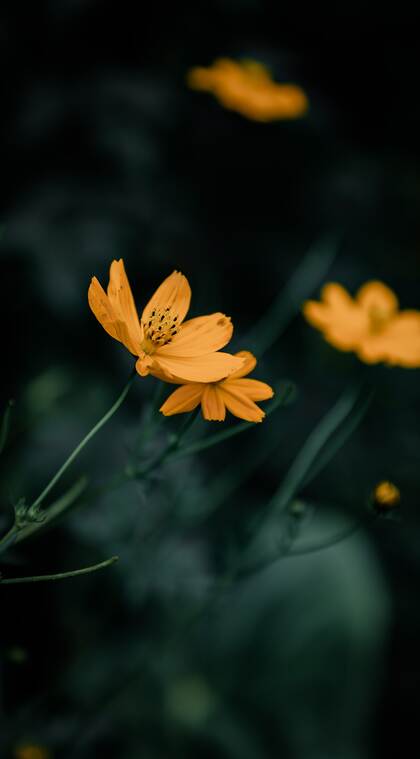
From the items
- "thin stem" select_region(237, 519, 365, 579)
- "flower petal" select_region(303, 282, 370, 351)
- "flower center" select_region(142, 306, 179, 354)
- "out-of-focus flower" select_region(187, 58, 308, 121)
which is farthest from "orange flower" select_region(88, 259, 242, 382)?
"out-of-focus flower" select_region(187, 58, 308, 121)

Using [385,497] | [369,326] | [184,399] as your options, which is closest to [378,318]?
[369,326]

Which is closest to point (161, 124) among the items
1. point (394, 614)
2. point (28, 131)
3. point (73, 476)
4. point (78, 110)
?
point (78, 110)

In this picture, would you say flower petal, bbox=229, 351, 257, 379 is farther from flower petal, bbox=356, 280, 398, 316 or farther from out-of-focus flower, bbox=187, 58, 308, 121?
out-of-focus flower, bbox=187, 58, 308, 121

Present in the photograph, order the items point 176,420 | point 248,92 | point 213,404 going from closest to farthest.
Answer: point 213,404
point 176,420
point 248,92

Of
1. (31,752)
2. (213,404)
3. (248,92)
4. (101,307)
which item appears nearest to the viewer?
(101,307)

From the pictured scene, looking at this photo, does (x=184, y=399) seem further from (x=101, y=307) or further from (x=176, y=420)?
(x=176, y=420)

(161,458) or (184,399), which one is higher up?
(184,399)
